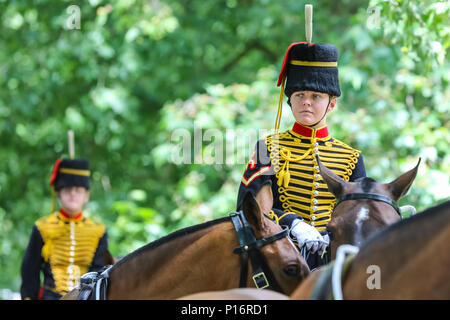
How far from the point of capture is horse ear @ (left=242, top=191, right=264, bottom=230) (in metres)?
2.64

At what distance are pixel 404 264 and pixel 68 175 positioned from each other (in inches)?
182

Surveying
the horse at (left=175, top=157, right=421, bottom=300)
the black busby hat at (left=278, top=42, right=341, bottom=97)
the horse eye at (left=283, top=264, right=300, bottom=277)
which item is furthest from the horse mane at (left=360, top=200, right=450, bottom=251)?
the black busby hat at (left=278, top=42, right=341, bottom=97)

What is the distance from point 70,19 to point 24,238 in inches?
140

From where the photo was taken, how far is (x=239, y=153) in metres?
7.20

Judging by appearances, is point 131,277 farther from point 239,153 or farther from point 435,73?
point 435,73

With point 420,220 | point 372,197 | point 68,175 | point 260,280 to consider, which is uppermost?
point 68,175

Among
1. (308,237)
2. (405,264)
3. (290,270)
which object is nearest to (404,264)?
(405,264)

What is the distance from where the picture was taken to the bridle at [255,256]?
2549 millimetres

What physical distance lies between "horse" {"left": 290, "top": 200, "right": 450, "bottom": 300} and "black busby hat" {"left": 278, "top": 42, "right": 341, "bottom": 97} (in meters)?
1.61

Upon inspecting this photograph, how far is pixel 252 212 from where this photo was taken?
2658 mm

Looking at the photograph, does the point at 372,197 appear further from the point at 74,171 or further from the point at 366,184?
the point at 74,171

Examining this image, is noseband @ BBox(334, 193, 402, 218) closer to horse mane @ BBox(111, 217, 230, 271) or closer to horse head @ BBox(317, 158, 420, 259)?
horse head @ BBox(317, 158, 420, 259)

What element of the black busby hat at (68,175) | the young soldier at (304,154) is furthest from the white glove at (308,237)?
the black busby hat at (68,175)
